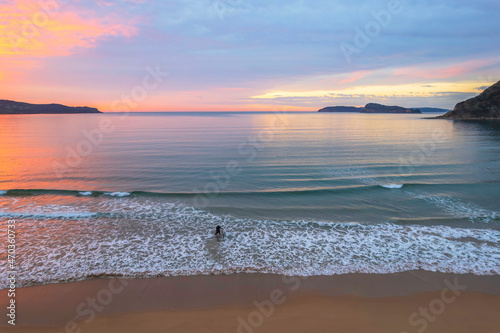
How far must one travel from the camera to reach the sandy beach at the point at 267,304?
891 cm

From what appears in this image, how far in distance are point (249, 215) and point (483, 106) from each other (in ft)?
485

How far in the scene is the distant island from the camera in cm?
11109

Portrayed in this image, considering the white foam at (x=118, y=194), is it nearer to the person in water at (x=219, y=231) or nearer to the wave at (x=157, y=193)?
the wave at (x=157, y=193)

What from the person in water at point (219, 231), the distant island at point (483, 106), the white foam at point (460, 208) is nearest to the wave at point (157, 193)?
the white foam at point (460, 208)

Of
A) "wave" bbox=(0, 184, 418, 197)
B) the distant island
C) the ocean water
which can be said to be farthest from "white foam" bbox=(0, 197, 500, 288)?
the distant island

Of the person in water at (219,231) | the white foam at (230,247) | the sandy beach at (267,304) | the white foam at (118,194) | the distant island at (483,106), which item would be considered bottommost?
the sandy beach at (267,304)

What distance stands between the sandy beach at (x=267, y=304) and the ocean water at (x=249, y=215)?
0.83m

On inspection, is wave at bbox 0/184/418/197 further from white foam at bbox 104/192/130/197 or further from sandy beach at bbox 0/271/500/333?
sandy beach at bbox 0/271/500/333

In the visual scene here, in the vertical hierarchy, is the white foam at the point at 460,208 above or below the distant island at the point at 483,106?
below

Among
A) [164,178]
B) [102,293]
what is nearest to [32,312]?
[102,293]

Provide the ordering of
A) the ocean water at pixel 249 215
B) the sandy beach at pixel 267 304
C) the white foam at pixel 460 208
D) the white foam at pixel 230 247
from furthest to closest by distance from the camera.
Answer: the white foam at pixel 460 208
the ocean water at pixel 249 215
the white foam at pixel 230 247
the sandy beach at pixel 267 304

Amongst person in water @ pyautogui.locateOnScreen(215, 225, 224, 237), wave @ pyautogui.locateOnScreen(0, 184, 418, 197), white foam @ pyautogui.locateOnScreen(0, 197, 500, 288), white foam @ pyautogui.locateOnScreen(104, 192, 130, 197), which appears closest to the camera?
white foam @ pyautogui.locateOnScreen(0, 197, 500, 288)

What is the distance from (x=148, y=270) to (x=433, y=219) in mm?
18393

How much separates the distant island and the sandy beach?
142682 mm
